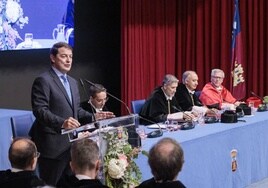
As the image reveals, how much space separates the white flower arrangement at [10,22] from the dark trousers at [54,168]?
8.23ft

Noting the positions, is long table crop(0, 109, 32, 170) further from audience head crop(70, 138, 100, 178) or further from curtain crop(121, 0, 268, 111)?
curtain crop(121, 0, 268, 111)

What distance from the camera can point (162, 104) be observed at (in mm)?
5023

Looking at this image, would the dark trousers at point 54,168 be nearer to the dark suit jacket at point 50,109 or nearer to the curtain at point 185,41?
the dark suit jacket at point 50,109

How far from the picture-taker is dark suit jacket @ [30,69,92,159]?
10.1 ft

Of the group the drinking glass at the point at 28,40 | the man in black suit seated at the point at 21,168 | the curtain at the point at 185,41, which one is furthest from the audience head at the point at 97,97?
the curtain at the point at 185,41

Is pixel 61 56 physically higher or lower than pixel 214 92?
higher

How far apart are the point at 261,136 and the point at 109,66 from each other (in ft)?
10.4

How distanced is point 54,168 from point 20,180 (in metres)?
0.98

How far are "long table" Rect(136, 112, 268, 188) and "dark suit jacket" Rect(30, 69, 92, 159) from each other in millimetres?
494

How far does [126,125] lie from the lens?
3041 millimetres

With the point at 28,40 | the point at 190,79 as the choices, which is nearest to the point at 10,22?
the point at 28,40

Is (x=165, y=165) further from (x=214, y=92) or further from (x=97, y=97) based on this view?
(x=214, y=92)

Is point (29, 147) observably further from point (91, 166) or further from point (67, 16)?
point (67, 16)

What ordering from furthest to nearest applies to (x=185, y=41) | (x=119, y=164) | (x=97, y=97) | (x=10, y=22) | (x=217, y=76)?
(x=185, y=41) < (x=217, y=76) < (x=10, y=22) < (x=97, y=97) < (x=119, y=164)
